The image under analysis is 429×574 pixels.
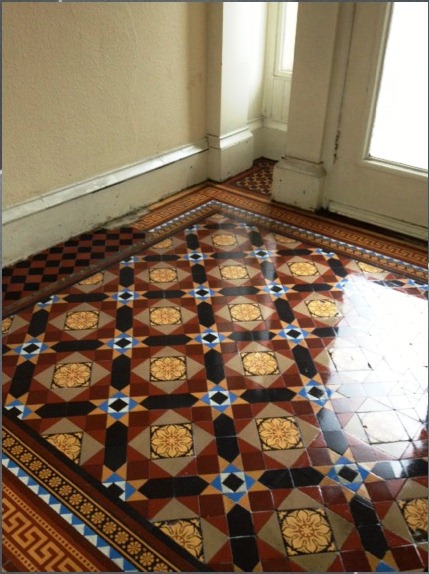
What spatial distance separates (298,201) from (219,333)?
5.75ft

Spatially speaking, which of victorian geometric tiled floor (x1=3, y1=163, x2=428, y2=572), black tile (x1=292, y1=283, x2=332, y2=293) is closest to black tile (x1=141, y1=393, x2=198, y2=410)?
victorian geometric tiled floor (x1=3, y1=163, x2=428, y2=572)

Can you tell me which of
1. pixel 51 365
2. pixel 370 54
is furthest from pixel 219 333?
pixel 370 54

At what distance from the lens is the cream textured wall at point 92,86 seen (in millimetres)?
3172

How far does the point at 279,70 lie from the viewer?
4980 millimetres

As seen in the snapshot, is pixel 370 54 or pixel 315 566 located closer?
pixel 315 566

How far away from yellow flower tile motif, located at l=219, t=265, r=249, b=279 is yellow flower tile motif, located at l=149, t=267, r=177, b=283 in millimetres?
300

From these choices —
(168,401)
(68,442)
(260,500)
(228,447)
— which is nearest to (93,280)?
(168,401)

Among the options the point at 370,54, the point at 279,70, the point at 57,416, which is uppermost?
the point at 370,54

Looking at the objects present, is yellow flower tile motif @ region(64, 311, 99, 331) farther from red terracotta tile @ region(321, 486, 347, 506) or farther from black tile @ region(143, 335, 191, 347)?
red terracotta tile @ region(321, 486, 347, 506)

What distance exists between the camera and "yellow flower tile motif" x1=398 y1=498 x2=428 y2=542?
1967 mm

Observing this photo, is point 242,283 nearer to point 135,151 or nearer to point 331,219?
point 331,219

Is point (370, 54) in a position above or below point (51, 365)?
above

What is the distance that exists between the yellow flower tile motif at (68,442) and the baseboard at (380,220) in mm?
2639

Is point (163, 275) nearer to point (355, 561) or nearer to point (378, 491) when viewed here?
point (378, 491)
